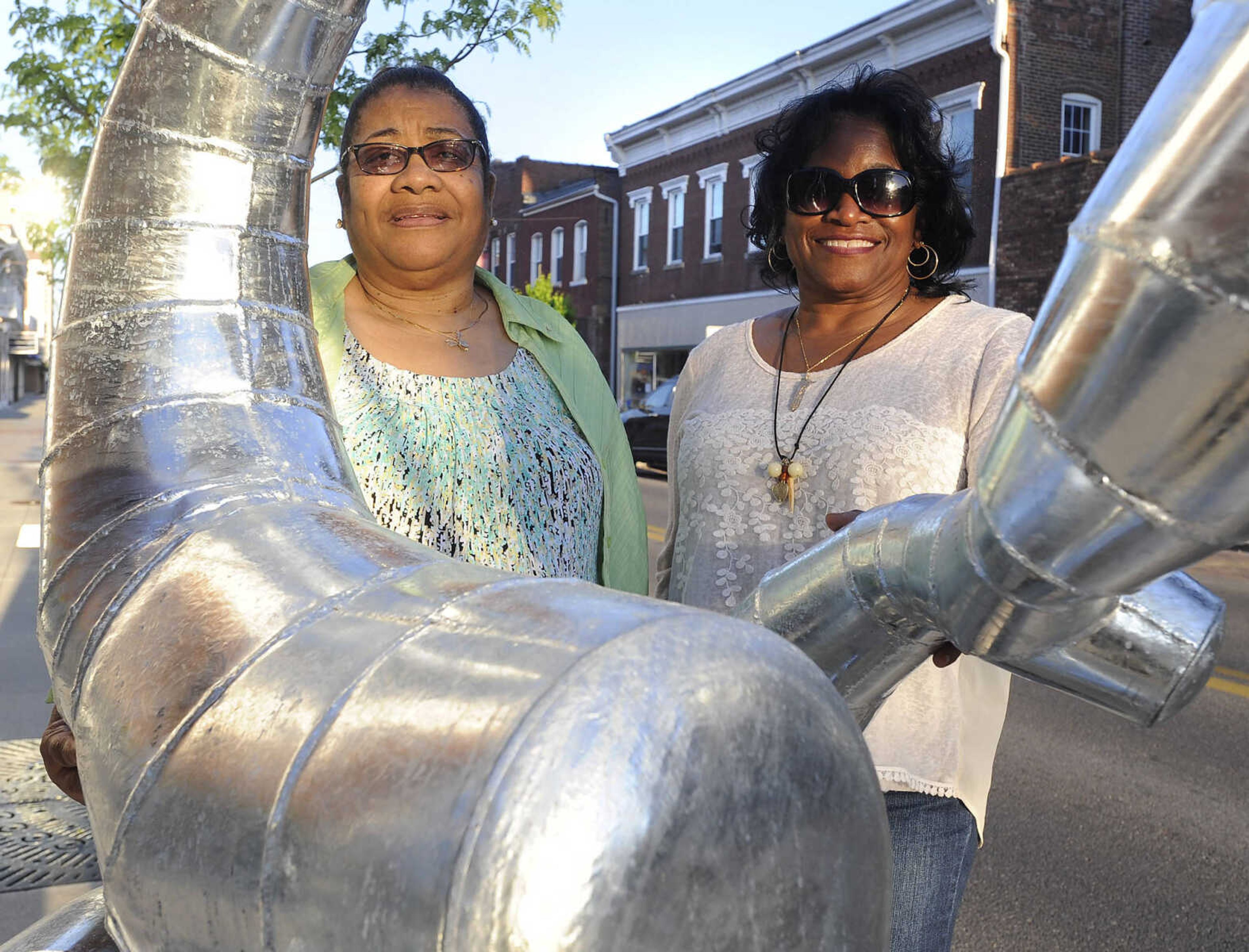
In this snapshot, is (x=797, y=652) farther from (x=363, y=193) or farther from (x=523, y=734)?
(x=363, y=193)

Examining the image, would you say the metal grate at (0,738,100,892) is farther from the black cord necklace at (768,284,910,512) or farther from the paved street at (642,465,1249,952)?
the paved street at (642,465,1249,952)

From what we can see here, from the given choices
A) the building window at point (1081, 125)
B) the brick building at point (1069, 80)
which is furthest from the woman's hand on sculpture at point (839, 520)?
the building window at point (1081, 125)

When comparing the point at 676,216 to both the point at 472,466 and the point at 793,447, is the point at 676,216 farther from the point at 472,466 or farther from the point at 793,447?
the point at 472,466

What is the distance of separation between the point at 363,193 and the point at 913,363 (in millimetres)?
1006

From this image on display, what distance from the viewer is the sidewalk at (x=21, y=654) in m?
3.31

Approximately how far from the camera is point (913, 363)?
6.73 ft

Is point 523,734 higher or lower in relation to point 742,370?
lower

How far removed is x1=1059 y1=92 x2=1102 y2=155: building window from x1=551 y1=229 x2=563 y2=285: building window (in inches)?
633

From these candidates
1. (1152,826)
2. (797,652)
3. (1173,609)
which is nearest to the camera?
(797,652)

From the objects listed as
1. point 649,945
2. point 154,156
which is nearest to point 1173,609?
point 649,945

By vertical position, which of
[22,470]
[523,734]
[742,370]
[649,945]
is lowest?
[22,470]

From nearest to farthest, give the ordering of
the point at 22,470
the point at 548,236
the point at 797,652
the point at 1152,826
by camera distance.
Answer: the point at 797,652
the point at 1152,826
the point at 22,470
the point at 548,236

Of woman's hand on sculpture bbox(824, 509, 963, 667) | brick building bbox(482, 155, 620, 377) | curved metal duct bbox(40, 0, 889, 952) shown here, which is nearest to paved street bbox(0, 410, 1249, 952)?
woman's hand on sculpture bbox(824, 509, 963, 667)

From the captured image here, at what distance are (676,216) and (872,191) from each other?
2602cm
